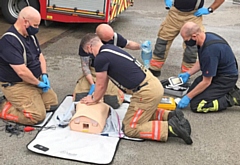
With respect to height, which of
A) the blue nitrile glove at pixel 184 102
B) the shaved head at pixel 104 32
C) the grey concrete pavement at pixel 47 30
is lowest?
the grey concrete pavement at pixel 47 30

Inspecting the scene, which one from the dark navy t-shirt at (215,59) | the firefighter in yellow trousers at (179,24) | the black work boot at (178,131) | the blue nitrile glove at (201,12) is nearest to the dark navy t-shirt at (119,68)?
the black work boot at (178,131)

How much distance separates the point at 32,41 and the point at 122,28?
15.7ft

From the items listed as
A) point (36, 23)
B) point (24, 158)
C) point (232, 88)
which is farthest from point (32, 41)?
Answer: point (232, 88)

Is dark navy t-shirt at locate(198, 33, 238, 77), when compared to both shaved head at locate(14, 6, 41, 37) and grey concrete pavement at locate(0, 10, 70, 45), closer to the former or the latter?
shaved head at locate(14, 6, 41, 37)

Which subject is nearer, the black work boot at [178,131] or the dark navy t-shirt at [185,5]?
the black work boot at [178,131]

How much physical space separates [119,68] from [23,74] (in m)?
1.07

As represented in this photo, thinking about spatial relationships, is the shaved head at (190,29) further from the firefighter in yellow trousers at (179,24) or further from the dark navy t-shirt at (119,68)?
the firefighter in yellow trousers at (179,24)

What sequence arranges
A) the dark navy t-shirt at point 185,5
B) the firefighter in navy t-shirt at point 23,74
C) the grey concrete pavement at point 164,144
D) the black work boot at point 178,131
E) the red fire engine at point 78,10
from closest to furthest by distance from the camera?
1. the grey concrete pavement at point 164,144
2. the black work boot at point 178,131
3. the firefighter in navy t-shirt at point 23,74
4. the dark navy t-shirt at point 185,5
5. the red fire engine at point 78,10

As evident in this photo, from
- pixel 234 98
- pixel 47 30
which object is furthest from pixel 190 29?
pixel 47 30

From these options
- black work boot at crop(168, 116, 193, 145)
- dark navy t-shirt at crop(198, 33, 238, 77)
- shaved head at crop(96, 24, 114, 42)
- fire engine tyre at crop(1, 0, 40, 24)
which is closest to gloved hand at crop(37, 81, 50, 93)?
shaved head at crop(96, 24, 114, 42)

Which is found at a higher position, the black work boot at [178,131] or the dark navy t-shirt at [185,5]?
the dark navy t-shirt at [185,5]

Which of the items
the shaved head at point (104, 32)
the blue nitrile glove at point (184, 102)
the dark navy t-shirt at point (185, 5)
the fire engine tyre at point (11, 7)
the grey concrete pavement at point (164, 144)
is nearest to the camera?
the grey concrete pavement at point (164, 144)

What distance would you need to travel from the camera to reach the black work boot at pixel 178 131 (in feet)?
12.8

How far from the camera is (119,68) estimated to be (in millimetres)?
3758
